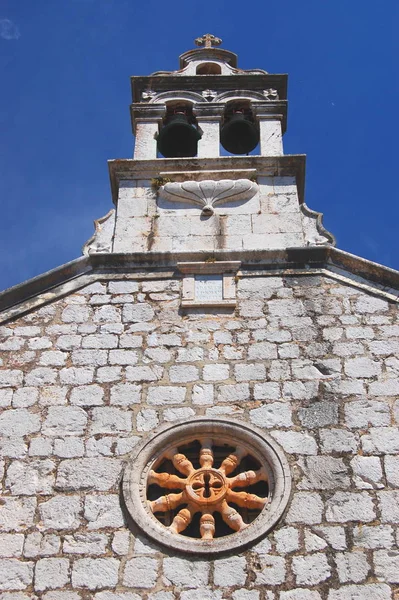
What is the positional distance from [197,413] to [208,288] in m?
1.48

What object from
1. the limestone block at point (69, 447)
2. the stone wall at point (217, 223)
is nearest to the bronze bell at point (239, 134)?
the stone wall at point (217, 223)

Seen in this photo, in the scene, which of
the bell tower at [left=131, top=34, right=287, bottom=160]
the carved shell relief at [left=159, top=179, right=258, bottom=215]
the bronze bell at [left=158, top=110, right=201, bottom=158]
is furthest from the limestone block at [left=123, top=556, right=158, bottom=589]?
the bronze bell at [left=158, top=110, right=201, bottom=158]

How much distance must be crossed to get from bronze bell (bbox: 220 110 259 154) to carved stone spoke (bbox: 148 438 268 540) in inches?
201

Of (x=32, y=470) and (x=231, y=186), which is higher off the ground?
(x=231, y=186)

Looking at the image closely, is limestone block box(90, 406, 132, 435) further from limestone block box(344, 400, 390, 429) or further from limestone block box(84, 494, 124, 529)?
limestone block box(344, 400, 390, 429)

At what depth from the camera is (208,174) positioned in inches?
370

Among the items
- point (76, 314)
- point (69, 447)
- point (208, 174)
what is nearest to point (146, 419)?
point (69, 447)

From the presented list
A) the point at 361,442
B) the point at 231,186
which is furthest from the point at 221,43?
A: the point at 361,442

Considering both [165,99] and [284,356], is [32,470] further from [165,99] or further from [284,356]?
[165,99]

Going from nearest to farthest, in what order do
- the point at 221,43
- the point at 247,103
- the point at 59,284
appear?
the point at 59,284 → the point at 247,103 → the point at 221,43

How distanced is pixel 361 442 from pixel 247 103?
562cm

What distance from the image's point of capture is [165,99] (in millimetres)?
10789

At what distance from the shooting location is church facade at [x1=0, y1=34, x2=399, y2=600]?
5.78 metres

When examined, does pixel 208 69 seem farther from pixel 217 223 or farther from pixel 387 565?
pixel 387 565
